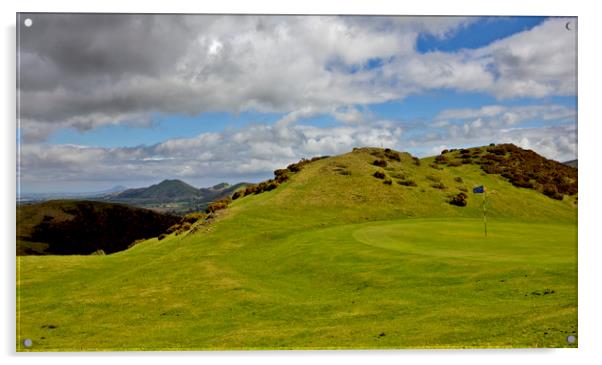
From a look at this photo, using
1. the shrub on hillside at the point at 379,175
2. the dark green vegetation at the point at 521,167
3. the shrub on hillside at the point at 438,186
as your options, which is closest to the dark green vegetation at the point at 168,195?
the shrub on hillside at the point at 379,175

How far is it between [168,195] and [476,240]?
21.9 m

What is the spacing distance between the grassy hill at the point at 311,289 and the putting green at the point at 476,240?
95 mm

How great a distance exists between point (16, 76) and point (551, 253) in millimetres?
23523

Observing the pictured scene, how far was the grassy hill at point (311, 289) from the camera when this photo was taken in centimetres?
1595

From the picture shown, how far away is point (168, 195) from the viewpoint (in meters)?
35.1

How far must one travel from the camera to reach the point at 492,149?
64.6m

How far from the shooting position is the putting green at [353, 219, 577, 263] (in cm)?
2070

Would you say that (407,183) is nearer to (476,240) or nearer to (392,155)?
(392,155)

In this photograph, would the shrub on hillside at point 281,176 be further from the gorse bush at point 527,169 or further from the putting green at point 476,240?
the gorse bush at point 527,169

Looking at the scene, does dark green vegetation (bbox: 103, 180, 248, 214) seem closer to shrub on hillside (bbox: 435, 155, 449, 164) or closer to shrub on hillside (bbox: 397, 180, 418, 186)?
shrub on hillside (bbox: 397, 180, 418, 186)

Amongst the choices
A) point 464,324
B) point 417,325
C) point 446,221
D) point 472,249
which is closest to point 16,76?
point 417,325

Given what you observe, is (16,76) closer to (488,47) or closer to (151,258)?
(151,258)

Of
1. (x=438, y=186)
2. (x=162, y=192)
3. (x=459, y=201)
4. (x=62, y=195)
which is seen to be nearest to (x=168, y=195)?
(x=162, y=192)

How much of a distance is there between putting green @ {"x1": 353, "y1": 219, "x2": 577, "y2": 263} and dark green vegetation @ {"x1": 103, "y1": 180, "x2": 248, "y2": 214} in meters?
10.3
